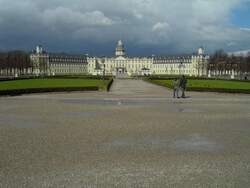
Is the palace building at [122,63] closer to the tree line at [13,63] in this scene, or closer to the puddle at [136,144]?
the tree line at [13,63]

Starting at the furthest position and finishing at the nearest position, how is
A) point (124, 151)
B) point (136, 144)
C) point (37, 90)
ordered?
point (37, 90), point (136, 144), point (124, 151)

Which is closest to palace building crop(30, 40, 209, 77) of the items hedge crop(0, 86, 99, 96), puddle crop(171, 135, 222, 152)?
hedge crop(0, 86, 99, 96)

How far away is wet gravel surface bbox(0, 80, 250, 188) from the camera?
7.36 meters

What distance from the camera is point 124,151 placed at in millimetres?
9711

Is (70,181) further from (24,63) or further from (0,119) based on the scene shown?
(24,63)

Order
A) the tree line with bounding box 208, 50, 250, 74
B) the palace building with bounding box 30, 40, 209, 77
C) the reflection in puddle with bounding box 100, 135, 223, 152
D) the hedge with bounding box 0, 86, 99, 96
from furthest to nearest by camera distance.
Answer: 1. the palace building with bounding box 30, 40, 209, 77
2. the tree line with bounding box 208, 50, 250, 74
3. the hedge with bounding box 0, 86, 99, 96
4. the reflection in puddle with bounding box 100, 135, 223, 152

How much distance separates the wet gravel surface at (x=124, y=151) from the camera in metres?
7.36

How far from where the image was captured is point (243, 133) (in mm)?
12453

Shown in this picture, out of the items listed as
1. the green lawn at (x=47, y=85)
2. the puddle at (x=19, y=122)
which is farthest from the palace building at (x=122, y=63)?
the puddle at (x=19, y=122)

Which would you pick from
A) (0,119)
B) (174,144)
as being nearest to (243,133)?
(174,144)

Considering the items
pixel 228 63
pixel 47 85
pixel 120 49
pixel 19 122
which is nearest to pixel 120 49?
pixel 120 49

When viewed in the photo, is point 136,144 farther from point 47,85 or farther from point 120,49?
point 120,49

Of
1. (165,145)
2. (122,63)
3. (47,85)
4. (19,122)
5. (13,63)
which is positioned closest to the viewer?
(165,145)

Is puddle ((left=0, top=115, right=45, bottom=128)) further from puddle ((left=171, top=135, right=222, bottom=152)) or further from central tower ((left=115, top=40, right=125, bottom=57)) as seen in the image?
central tower ((left=115, top=40, right=125, bottom=57))
